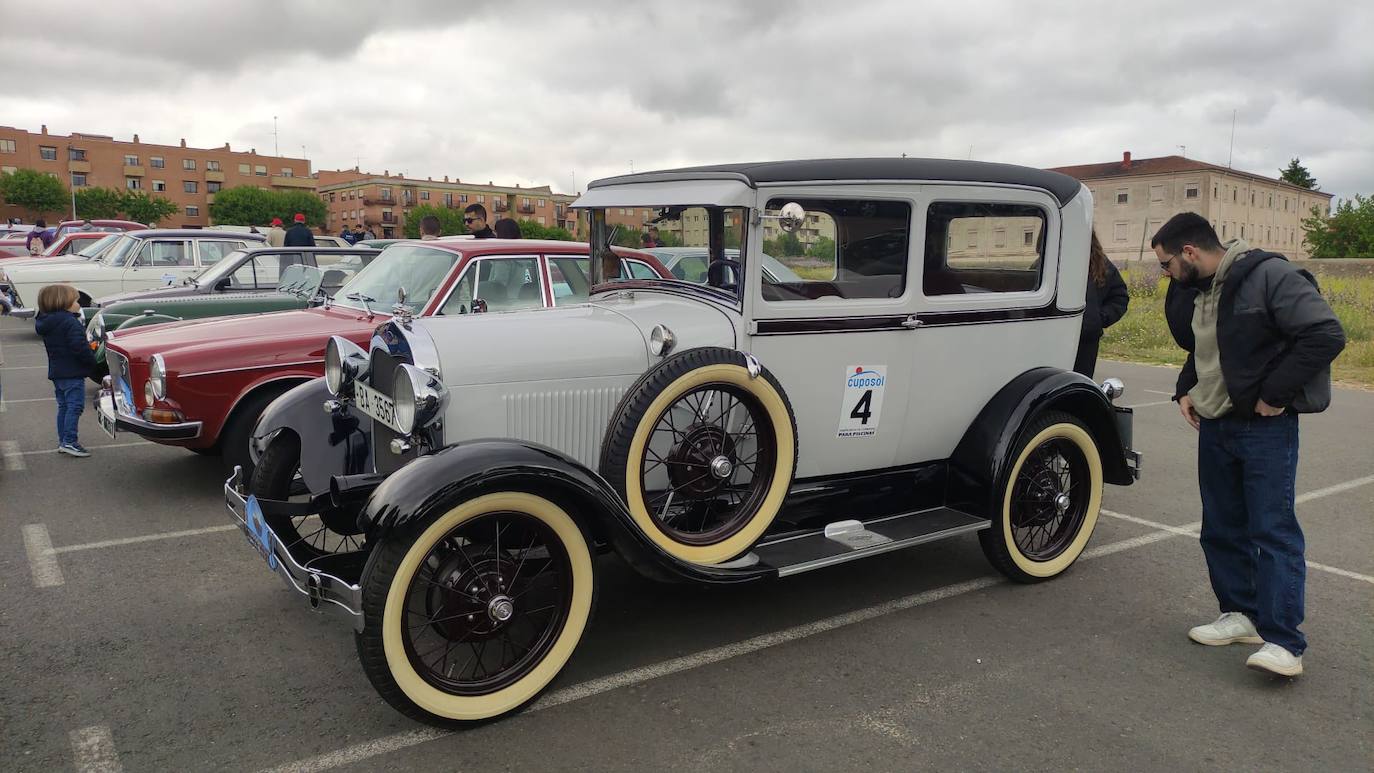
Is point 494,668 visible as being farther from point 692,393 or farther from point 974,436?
point 974,436

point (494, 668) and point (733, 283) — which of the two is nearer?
point (494, 668)

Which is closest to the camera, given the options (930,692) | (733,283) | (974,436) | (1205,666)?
(930,692)

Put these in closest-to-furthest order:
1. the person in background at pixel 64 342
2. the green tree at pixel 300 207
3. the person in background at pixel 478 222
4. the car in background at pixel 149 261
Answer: the person in background at pixel 64 342 < the person in background at pixel 478 222 < the car in background at pixel 149 261 < the green tree at pixel 300 207

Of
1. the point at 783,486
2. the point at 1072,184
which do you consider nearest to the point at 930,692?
the point at 783,486

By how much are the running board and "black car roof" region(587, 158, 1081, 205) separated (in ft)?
5.13

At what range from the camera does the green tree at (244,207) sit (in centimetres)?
8525

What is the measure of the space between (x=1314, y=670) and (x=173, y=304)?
9.15 meters

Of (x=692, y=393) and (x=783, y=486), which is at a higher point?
(x=692, y=393)

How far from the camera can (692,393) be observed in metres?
3.50

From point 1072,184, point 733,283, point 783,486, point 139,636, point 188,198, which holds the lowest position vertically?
point 139,636

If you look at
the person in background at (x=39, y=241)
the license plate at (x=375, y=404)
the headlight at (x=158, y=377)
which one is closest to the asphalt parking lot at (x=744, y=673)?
the headlight at (x=158, y=377)

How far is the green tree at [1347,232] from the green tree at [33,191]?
318 ft

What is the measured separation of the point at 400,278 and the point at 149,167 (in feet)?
338

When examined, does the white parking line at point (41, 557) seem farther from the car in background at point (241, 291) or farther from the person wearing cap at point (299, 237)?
the person wearing cap at point (299, 237)
